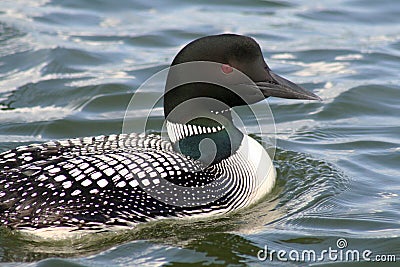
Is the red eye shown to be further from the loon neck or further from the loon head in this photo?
the loon neck

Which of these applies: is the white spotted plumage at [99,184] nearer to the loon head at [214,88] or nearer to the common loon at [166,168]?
the common loon at [166,168]

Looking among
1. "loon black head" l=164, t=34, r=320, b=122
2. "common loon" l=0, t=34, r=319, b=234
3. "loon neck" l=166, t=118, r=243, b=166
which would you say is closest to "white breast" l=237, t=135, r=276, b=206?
"common loon" l=0, t=34, r=319, b=234

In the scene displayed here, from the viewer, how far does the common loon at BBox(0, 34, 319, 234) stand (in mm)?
5043

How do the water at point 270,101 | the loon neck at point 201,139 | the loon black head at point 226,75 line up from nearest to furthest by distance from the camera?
1. the water at point 270,101
2. the loon black head at point 226,75
3. the loon neck at point 201,139

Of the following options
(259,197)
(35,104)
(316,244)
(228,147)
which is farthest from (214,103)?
(35,104)

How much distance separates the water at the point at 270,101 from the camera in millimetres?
5211

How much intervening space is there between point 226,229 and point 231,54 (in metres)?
1.15

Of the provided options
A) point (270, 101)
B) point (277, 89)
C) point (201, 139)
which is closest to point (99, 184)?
point (201, 139)

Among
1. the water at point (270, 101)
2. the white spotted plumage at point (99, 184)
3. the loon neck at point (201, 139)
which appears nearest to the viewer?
the white spotted plumage at point (99, 184)

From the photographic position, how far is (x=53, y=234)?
16.6 ft
